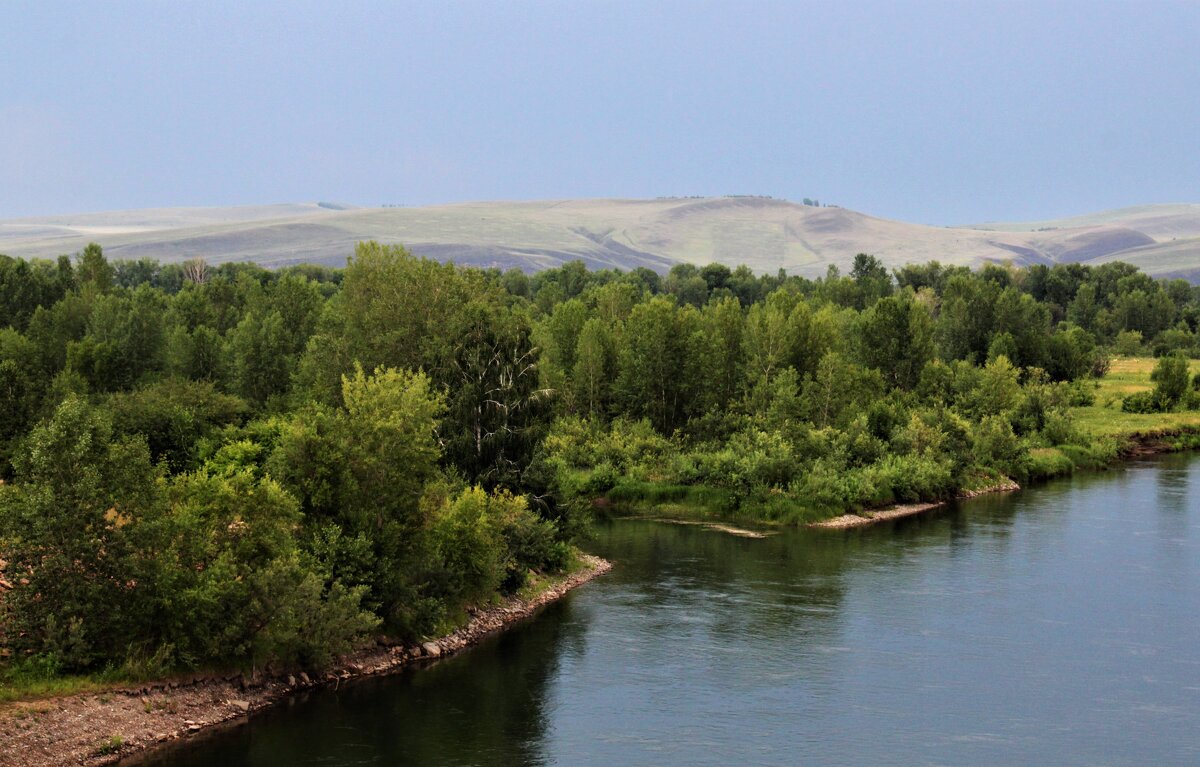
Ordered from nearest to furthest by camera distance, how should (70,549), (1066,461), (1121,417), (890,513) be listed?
(70,549) → (890,513) → (1066,461) → (1121,417)

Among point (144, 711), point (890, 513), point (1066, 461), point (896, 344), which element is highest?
point (896, 344)

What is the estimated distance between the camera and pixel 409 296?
205ft

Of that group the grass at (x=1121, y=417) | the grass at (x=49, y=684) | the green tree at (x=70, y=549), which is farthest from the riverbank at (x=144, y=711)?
the grass at (x=1121, y=417)

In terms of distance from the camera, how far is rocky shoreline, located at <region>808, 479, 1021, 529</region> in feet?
232

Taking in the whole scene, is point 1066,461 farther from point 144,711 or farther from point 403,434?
point 144,711

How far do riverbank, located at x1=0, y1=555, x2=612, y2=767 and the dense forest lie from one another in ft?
2.87

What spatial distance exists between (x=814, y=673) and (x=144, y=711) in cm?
2207

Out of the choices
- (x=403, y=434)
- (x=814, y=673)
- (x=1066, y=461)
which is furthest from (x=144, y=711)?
(x=1066, y=461)

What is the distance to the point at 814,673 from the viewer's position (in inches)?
1622

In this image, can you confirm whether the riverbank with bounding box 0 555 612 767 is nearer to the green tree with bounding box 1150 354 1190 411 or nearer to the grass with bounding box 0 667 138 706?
the grass with bounding box 0 667 138 706

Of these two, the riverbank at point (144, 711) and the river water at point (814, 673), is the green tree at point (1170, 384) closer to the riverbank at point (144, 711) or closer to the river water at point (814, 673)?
the river water at point (814, 673)

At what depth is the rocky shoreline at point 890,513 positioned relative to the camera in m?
70.6

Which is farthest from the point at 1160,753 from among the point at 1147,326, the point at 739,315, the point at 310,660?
the point at 1147,326

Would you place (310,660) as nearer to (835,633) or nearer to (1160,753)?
(835,633)
